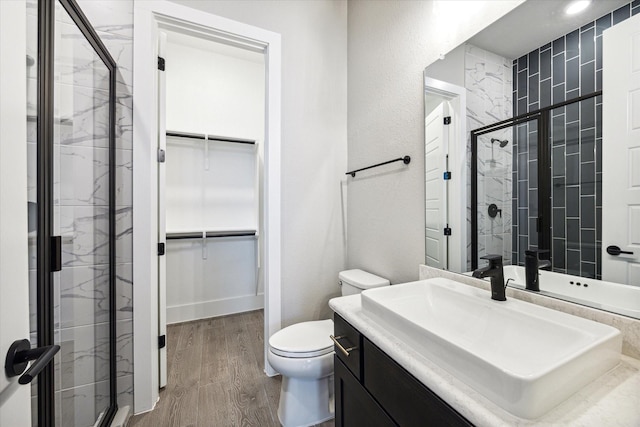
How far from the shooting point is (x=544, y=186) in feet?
2.96

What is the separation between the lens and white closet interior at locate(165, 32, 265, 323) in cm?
261

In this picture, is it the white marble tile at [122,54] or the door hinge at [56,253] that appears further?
the white marble tile at [122,54]

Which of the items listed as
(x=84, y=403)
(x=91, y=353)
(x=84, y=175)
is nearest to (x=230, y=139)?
(x=84, y=175)

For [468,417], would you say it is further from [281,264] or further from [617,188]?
[281,264]

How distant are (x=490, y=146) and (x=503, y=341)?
2.46 feet

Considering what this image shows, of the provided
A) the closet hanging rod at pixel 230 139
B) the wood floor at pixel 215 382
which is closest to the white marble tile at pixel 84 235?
the wood floor at pixel 215 382

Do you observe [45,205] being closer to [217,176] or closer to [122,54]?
[122,54]

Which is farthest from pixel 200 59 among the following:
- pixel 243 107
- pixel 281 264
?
pixel 281 264

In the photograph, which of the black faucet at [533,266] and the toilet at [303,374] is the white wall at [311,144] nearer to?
the toilet at [303,374]

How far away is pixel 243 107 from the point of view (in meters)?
2.89

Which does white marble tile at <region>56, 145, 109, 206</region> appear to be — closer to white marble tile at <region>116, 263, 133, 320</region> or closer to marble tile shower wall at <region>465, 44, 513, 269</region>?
white marble tile at <region>116, 263, 133, 320</region>

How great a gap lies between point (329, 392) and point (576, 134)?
164cm

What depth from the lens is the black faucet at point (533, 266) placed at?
0.90m

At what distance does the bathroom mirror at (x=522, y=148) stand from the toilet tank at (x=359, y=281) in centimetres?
38
